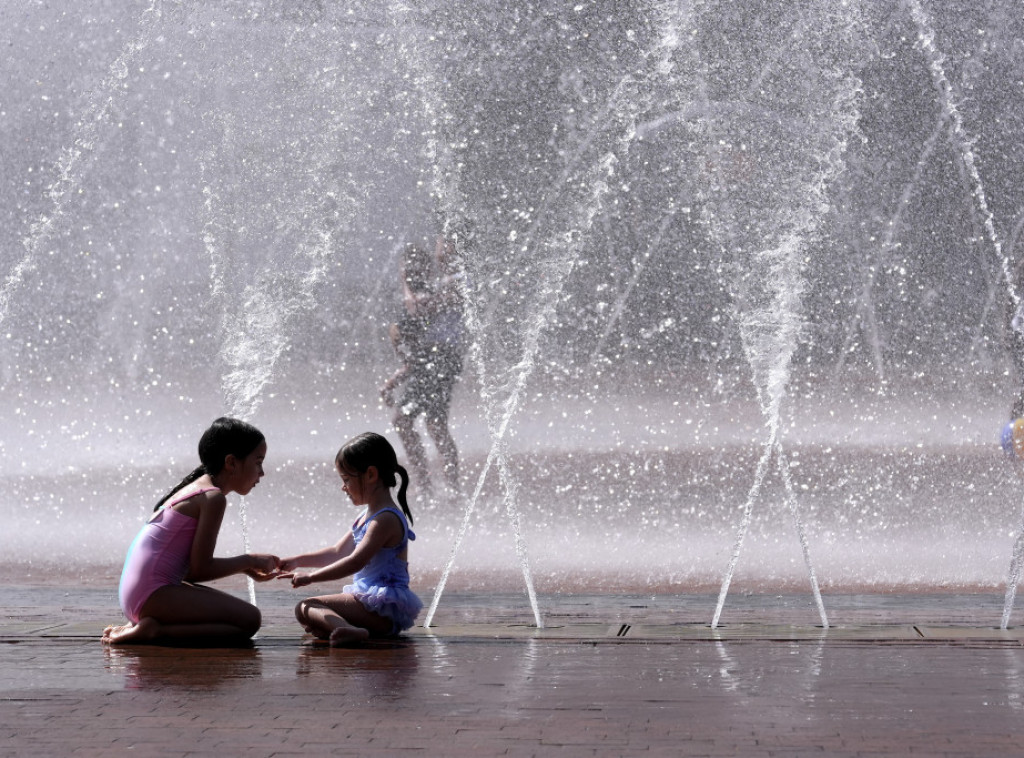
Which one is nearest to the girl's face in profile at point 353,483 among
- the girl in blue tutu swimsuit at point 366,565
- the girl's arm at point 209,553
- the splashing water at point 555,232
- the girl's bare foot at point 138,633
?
the girl in blue tutu swimsuit at point 366,565

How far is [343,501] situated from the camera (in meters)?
9.21

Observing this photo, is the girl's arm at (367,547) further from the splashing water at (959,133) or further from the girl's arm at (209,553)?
the splashing water at (959,133)

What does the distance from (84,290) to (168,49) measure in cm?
168

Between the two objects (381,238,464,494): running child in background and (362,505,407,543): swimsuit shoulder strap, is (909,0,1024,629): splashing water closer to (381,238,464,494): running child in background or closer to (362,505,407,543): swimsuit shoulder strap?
(381,238,464,494): running child in background

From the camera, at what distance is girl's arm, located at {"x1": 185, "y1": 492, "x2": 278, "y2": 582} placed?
18.6 feet

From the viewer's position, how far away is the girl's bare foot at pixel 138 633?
562 cm

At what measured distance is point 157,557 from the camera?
18.7 feet

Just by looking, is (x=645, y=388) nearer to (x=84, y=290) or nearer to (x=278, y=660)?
(x=84, y=290)

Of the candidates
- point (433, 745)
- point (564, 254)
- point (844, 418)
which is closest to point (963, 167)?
point (844, 418)

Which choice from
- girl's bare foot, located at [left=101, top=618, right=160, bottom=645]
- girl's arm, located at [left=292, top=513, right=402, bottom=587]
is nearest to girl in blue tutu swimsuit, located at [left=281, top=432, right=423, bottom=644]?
girl's arm, located at [left=292, top=513, right=402, bottom=587]

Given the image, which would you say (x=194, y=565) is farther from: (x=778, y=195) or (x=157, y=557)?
(x=778, y=195)

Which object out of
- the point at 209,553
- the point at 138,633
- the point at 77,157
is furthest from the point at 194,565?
the point at 77,157

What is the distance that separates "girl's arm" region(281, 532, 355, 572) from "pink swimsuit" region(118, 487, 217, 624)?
1.17 feet

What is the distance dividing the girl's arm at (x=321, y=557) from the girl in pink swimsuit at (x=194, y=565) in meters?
0.15
